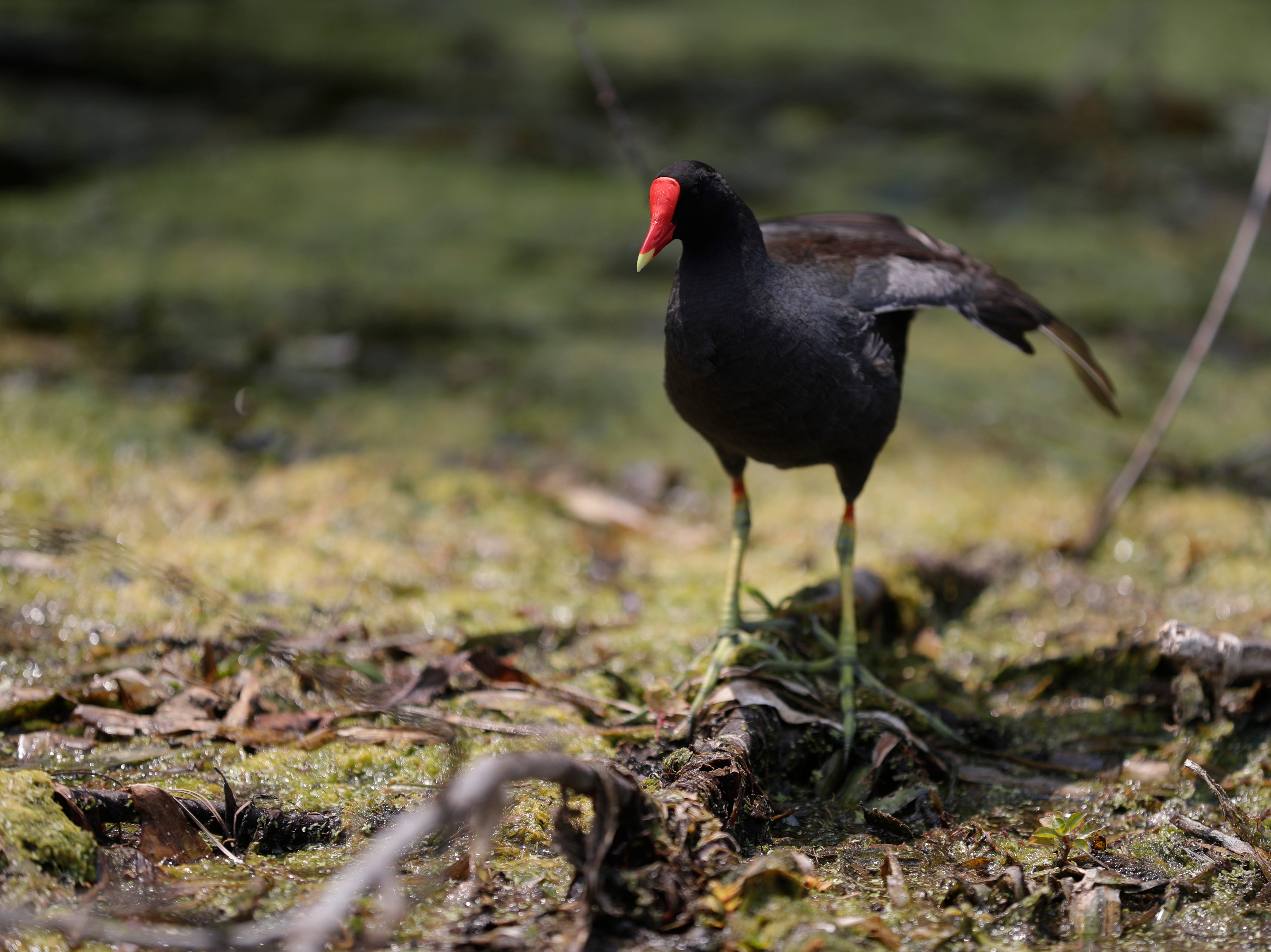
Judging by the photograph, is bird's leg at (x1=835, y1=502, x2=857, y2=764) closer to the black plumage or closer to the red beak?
the black plumage

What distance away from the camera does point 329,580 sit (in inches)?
108

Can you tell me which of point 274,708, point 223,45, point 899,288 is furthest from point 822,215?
point 223,45

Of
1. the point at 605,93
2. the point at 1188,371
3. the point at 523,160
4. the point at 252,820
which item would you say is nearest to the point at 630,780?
the point at 252,820

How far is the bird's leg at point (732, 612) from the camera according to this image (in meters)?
2.19

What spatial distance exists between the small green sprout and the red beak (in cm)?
120

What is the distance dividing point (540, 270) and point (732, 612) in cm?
287

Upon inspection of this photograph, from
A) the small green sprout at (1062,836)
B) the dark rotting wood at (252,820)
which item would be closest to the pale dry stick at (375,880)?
the dark rotting wood at (252,820)

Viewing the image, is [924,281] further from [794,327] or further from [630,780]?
[630,780]

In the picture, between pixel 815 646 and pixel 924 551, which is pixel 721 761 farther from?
pixel 924 551

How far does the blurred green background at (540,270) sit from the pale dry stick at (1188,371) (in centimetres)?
13

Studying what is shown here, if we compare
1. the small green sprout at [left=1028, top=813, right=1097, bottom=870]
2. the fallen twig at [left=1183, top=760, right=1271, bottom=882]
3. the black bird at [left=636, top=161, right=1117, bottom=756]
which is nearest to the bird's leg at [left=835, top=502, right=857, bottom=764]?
the black bird at [left=636, top=161, right=1117, bottom=756]

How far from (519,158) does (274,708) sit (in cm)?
435

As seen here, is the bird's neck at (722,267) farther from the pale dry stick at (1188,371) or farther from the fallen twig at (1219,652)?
the pale dry stick at (1188,371)

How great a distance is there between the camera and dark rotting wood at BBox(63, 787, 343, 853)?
68.2 inches
